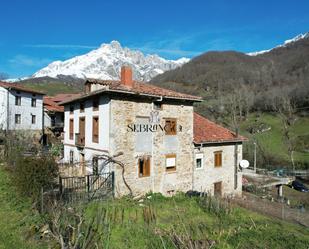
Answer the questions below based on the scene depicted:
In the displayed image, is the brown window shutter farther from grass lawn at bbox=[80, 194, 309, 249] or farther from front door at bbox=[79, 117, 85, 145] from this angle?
front door at bbox=[79, 117, 85, 145]

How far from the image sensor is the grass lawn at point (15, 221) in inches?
396

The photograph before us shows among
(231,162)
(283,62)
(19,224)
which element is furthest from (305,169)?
(283,62)

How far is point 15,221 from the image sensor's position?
11844 mm

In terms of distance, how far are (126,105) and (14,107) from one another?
25.6 meters

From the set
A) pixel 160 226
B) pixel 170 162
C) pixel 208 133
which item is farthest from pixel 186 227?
pixel 208 133

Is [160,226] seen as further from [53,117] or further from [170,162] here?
[53,117]

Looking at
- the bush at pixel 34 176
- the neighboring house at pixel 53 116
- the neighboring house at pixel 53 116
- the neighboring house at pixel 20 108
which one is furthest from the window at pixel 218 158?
the neighboring house at pixel 53 116

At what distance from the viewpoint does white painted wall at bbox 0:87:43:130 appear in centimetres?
3781

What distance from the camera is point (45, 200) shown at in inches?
522

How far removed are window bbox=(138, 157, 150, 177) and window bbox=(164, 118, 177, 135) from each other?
97.7 inches

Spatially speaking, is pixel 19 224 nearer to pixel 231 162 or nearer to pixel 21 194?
pixel 21 194

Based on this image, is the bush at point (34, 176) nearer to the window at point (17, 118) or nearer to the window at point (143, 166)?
the window at point (143, 166)

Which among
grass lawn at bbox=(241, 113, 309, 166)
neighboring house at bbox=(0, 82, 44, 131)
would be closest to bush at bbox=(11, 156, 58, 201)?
neighboring house at bbox=(0, 82, 44, 131)

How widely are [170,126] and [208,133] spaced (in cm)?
427
